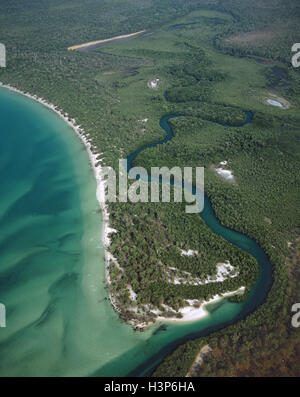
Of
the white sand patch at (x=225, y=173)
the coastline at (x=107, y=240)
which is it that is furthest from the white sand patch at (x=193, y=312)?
the white sand patch at (x=225, y=173)

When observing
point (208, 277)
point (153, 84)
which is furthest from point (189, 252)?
point (153, 84)

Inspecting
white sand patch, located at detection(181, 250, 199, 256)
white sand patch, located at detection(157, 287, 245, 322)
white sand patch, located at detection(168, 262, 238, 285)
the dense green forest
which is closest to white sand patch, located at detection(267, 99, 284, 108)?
the dense green forest

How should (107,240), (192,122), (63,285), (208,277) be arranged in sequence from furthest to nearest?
(192,122) → (107,240) → (208,277) → (63,285)

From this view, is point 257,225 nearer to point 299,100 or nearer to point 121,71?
point 299,100

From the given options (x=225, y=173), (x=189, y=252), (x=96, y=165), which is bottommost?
(x=189, y=252)

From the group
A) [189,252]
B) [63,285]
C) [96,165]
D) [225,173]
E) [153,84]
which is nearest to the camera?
[63,285]

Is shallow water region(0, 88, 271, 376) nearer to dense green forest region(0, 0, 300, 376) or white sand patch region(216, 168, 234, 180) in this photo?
dense green forest region(0, 0, 300, 376)

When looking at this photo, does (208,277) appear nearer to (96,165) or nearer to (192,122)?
(96,165)

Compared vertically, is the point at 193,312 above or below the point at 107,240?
below

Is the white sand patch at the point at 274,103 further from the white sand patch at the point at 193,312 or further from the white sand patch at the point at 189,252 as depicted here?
the white sand patch at the point at 193,312
